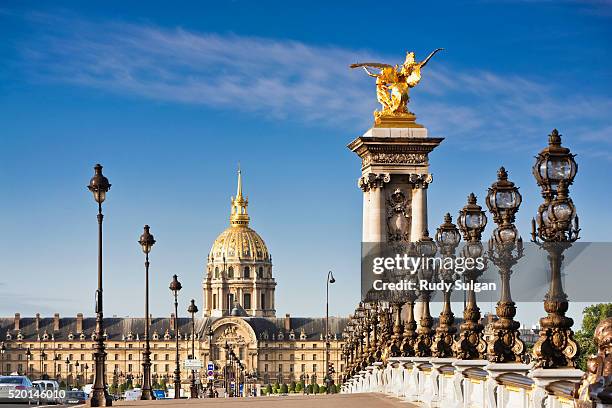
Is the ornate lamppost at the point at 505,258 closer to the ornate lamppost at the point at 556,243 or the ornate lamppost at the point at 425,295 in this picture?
the ornate lamppost at the point at 556,243

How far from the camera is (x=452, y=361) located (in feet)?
86.8

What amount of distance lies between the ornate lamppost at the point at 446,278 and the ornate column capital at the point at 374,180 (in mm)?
37993

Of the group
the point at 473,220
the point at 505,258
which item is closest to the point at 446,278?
the point at 473,220

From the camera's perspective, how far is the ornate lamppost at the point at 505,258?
2158cm

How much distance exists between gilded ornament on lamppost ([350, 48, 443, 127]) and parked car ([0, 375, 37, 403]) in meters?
29.9

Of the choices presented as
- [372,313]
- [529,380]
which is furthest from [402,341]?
[529,380]

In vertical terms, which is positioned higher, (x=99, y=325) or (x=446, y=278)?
(x=446, y=278)

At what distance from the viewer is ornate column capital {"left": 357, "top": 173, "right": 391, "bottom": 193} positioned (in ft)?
221

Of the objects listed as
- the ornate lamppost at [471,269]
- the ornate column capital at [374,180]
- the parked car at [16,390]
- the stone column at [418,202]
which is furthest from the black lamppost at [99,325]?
the stone column at [418,202]

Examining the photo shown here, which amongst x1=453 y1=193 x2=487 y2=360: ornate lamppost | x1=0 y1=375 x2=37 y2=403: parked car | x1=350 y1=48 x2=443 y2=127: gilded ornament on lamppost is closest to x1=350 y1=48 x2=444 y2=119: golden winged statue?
x1=350 y1=48 x2=443 y2=127: gilded ornament on lamppost

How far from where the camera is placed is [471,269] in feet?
82.4

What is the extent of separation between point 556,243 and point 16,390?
2919 cm

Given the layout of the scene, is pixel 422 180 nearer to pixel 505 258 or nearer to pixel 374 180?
pixel 374 180

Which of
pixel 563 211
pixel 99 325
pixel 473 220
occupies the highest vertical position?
pixel 473 220
